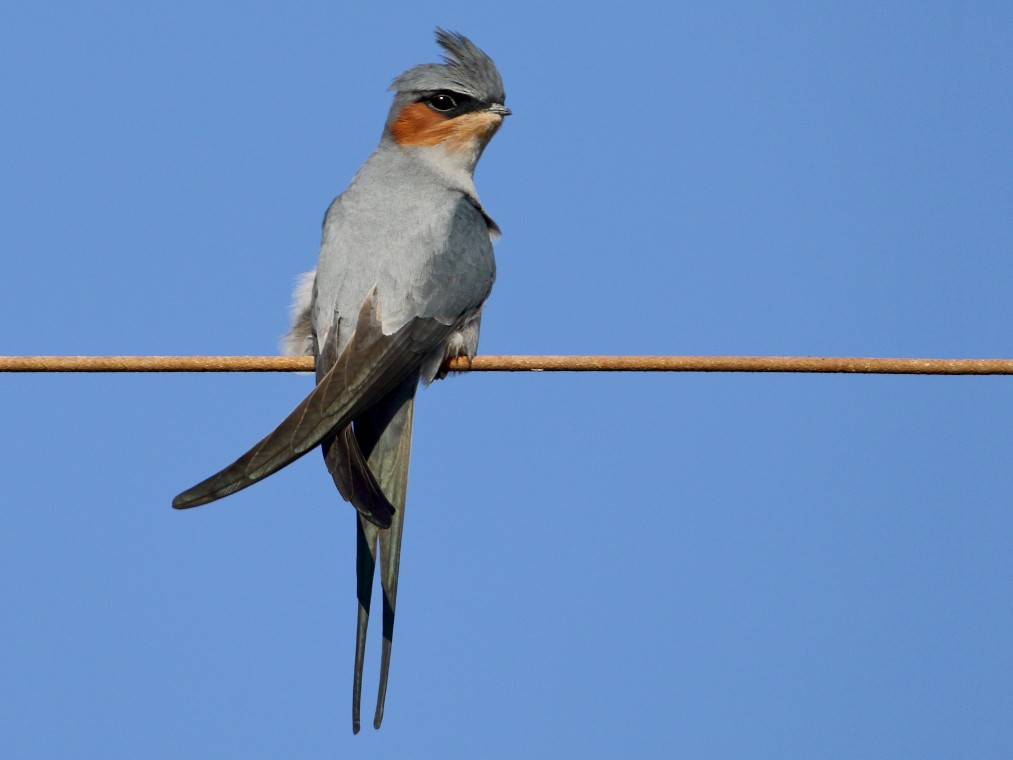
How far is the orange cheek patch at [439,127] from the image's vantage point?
647 cm

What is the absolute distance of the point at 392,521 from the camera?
16.7 feet

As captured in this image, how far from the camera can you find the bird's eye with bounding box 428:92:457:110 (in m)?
6.55

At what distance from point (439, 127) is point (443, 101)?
156mm

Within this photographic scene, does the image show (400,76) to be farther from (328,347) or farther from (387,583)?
(387,583)

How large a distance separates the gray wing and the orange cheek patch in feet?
4.37

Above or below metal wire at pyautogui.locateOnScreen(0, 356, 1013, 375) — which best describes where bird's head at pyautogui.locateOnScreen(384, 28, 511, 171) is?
above

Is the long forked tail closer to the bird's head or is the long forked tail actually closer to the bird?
the bird

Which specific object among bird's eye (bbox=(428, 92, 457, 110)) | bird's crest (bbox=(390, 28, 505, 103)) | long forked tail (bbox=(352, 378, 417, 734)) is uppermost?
bird's crest (bbox=(390, 28, 505, 103))

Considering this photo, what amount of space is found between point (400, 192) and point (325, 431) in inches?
67.7

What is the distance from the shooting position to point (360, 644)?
16.8ft

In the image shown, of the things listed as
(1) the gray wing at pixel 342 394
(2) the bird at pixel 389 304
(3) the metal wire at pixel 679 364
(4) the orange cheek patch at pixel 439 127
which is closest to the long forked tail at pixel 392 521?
(2) the bird at pixel 389 304

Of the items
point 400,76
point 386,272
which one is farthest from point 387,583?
point 400,76


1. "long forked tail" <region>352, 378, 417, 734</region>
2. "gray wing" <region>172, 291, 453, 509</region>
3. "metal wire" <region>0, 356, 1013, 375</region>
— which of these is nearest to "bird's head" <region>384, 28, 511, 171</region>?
"gray wing" <region>172, 291, 453, 509</region>

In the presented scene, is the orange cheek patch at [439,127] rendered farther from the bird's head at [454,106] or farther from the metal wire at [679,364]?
the metal wire at [679,364]
